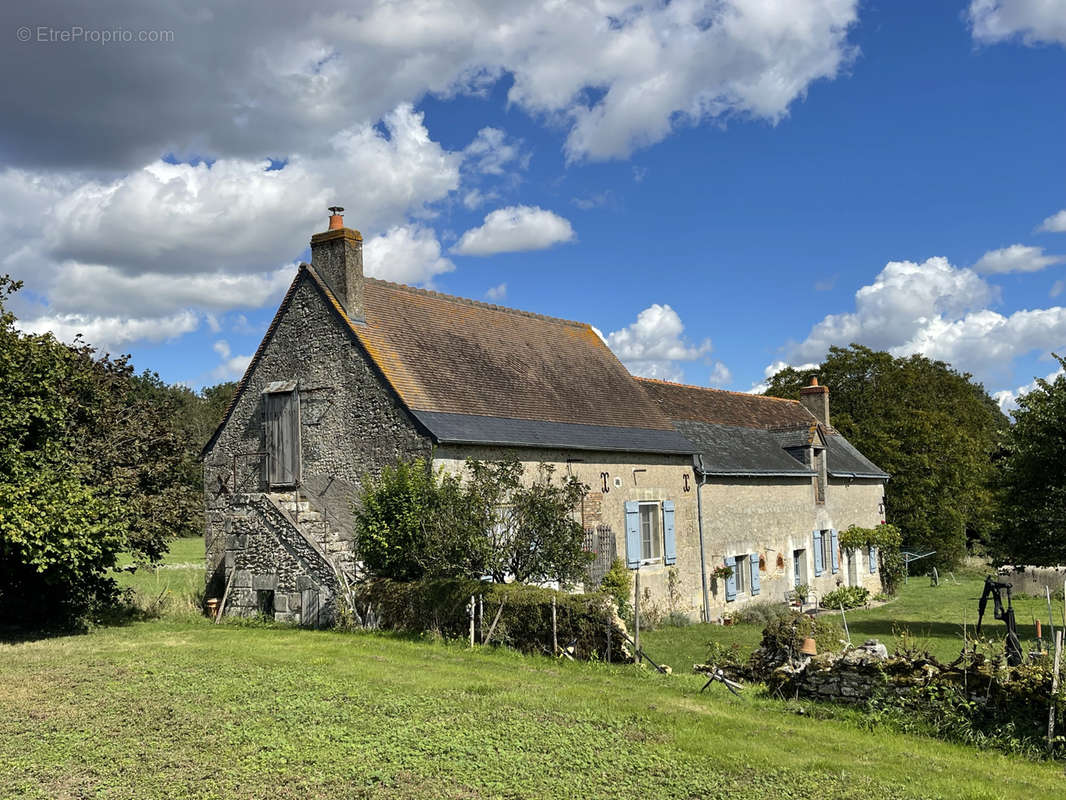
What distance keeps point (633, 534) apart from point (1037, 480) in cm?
895

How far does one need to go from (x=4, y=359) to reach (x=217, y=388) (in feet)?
165

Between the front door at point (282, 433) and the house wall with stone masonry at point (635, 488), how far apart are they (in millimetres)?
4098

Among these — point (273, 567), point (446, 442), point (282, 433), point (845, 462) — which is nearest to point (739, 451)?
point (845, 462)

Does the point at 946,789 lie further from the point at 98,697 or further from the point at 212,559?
the point at 212,559

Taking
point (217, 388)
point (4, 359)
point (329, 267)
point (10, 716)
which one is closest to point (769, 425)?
point (329, 267)

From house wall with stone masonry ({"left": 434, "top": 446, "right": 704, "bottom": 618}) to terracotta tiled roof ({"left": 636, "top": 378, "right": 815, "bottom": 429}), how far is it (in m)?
3.40

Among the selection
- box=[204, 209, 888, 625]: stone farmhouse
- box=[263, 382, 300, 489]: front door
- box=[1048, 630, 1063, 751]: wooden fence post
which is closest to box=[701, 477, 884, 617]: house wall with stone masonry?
box=[204, 209, 888, 625]: stone farmhouse

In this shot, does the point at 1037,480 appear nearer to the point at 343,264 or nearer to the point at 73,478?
the point at 343,264

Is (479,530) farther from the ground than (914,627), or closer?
farther from the ground

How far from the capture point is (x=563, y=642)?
12.5 metres

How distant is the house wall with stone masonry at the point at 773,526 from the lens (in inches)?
904

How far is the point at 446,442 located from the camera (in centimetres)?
1620

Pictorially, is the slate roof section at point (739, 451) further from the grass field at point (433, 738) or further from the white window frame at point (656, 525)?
the grass field at point (433, 738)

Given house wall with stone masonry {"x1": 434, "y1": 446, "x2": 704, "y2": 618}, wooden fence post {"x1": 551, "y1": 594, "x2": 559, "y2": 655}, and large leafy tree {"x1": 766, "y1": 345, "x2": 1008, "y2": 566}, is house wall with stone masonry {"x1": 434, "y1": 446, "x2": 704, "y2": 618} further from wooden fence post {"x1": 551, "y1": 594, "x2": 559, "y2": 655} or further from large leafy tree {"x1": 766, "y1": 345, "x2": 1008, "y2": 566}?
large leafy tree {"x1": 766, "y1": 345, "x2": 1008, "y2": 566}
